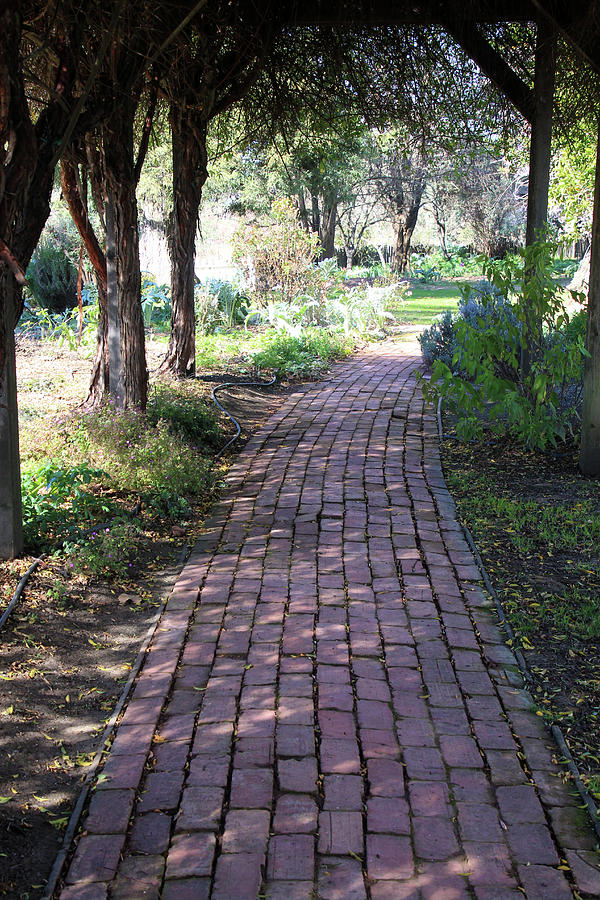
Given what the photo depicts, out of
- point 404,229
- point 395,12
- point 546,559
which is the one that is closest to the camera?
point 546,559

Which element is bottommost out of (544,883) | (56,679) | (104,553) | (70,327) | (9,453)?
(544,883)

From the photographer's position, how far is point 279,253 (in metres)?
14.0

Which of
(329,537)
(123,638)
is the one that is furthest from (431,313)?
(123,638)

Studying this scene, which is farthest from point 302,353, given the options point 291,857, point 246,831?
point 291,857

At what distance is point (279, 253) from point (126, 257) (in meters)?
7.97

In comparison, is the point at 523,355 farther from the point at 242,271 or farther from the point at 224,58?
the point at 242,271

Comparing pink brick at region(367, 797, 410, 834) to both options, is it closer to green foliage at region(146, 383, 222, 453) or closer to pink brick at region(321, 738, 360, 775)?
pink brick at region(321, 738, 360, 775)

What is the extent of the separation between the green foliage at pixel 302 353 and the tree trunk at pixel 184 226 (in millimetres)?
1469

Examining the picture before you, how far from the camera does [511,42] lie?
287 inches

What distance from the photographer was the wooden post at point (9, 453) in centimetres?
400

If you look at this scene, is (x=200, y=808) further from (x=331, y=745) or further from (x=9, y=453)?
(x=9, y=453)

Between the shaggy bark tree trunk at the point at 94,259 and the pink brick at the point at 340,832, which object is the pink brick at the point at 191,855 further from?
the shaggy bark tree trunk at the point at 94,259

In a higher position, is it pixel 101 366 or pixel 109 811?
pixel 101 366

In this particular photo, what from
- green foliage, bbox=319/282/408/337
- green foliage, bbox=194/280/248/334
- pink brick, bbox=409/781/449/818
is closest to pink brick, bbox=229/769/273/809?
pink brick, bbox=409/781/449/818
